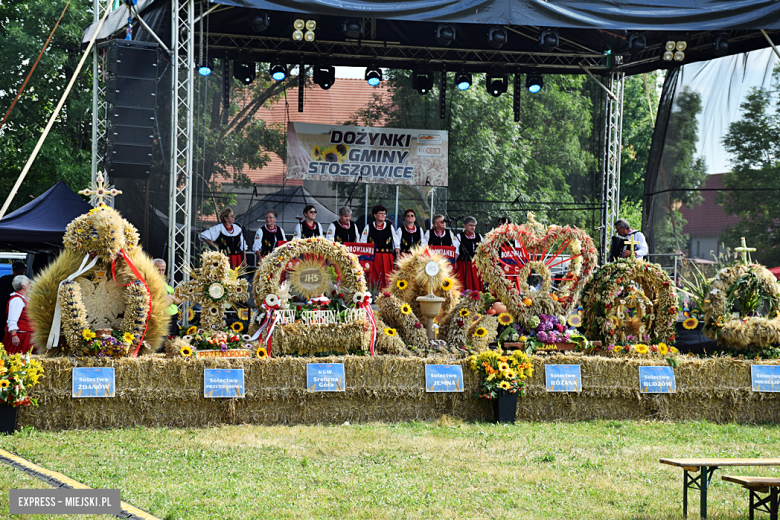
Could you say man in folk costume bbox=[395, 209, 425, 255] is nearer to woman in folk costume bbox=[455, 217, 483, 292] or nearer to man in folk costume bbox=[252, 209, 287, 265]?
woman in folk costume bbox=[455, 217, 483, 292]

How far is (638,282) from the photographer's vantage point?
863 centimetres

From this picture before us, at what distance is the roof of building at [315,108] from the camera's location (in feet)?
47.3

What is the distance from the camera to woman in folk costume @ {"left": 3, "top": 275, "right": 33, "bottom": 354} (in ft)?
27.2

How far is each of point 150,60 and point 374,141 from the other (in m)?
4.68

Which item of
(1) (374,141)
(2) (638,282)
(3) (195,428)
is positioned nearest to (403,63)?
(1) (374,141)

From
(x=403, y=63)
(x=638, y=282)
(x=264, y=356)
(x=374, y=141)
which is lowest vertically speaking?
(x=264, y=356)

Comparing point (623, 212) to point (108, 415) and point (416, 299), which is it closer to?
point (416, 299)

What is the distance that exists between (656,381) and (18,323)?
674cm

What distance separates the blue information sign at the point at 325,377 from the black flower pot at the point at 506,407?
144cm

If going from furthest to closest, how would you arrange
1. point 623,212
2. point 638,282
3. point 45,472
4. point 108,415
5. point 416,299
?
point 623,212 < point 416,299 < point 638,282 < point 108,415 < point 45,472

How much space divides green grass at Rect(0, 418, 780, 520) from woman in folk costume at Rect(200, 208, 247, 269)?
481 centimetres

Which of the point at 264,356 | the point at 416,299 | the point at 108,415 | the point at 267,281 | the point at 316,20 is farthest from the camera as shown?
the point at 316,20

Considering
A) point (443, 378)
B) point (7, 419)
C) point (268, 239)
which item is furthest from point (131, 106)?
point (443, 378)

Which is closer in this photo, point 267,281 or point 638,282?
point 267,281
